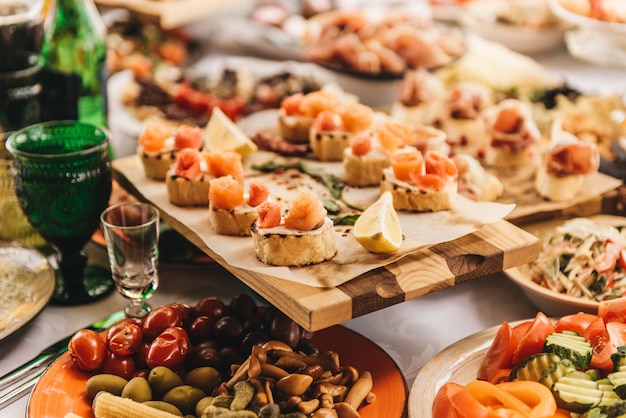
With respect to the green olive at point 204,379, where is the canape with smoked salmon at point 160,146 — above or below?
above

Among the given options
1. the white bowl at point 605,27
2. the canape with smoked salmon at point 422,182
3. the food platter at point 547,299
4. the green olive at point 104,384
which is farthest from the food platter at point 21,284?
the white bowl at point 605,27

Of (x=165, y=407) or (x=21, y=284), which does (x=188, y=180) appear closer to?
(x=21, y=284)

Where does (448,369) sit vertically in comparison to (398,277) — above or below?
below

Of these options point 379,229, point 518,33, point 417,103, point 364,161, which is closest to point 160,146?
point 364,161

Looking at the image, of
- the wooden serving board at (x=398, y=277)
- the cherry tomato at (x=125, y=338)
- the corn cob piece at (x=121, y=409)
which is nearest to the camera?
the corn cob piece at (x=121, y=409)

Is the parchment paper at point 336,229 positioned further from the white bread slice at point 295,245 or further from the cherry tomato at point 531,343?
the cherry tomato at point 531,343

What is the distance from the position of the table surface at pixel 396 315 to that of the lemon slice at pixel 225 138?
15.1 inches

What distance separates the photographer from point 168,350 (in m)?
1.81

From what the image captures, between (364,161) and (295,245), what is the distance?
0.53 metres

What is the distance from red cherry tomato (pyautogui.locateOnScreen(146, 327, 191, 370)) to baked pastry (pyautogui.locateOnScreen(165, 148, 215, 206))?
1.55 ft

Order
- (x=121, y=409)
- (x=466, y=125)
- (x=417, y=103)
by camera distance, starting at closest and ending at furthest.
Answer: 1. (x=121, y=409)
2. (x=466, y=125)
3. (x=417, y=103)

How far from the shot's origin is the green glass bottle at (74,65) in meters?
2.85

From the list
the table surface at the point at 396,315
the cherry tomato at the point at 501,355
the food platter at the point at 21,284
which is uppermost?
the cherry tomato at the point at 501,355

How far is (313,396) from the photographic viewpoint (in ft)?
5.50
